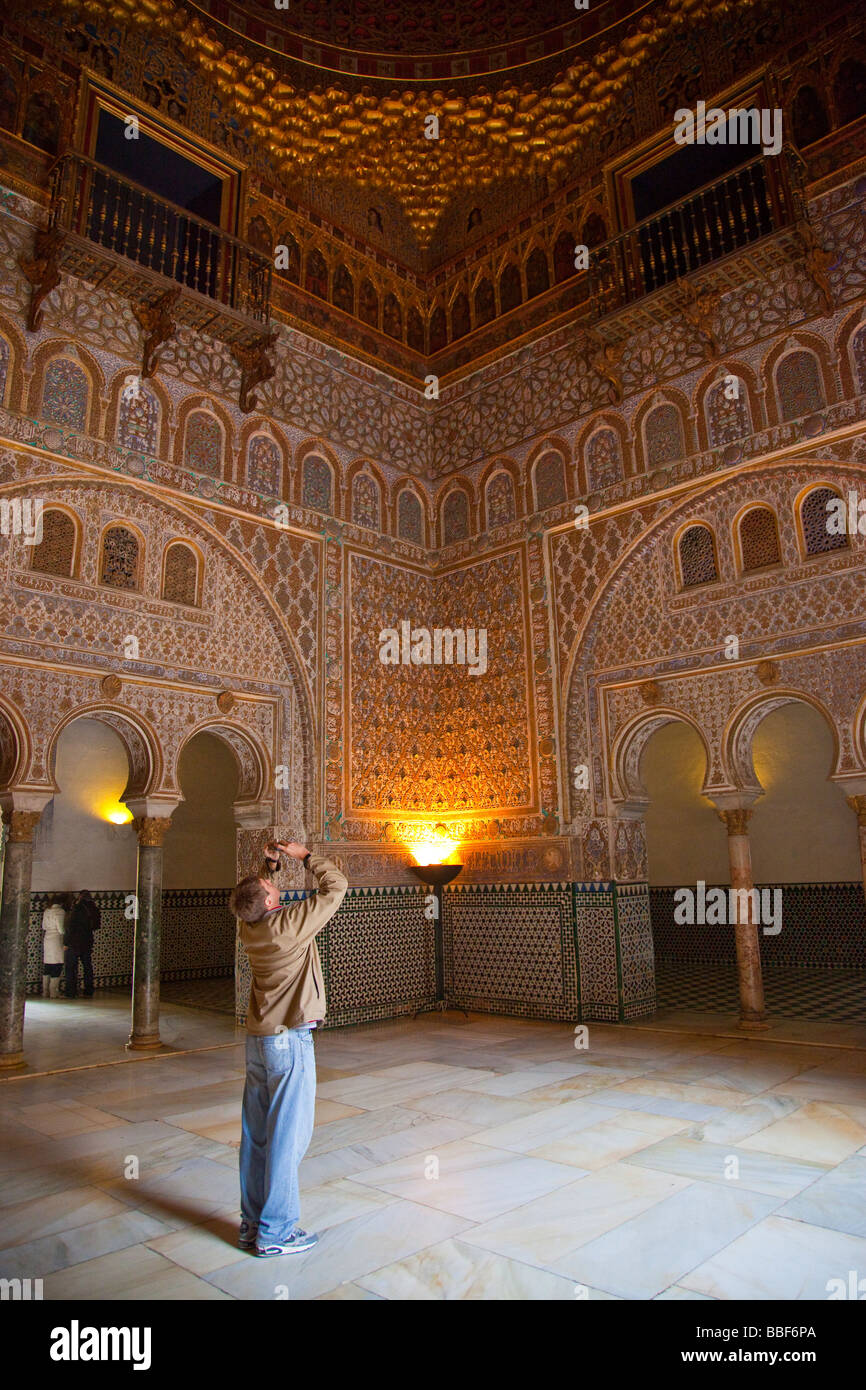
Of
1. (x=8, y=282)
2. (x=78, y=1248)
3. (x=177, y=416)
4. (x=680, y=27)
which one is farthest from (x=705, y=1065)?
(x=680, y=27)

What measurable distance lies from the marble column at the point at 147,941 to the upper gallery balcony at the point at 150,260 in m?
4.08

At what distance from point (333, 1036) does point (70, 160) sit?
7678mm

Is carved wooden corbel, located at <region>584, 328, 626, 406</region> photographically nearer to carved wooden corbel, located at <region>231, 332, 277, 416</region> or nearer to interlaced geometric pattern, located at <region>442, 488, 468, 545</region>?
interlaced geometric pattern, located at <region>442, 488, 468, 545</region>

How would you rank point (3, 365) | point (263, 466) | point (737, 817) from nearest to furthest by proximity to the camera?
point (3, 365), point (737, 817), point (263, 466)

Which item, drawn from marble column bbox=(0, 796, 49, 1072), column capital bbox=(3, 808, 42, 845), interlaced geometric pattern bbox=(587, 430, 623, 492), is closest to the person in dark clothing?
marble column bbox=(0, 796, 49, 1072)

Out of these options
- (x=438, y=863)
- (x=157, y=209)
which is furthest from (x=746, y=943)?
(x=157, y=209)

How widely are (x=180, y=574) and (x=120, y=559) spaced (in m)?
0.56

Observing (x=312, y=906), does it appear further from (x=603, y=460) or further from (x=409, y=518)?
(x=409, y=518)

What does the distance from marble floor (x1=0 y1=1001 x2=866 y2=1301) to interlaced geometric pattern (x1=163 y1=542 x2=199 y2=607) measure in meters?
3.81

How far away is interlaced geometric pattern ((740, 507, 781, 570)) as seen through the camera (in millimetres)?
7305

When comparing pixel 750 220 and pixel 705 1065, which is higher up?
pixel 750 220

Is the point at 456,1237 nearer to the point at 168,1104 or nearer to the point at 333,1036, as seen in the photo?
the point at 168,1104

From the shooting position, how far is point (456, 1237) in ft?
10.3

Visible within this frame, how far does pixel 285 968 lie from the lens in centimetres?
325
